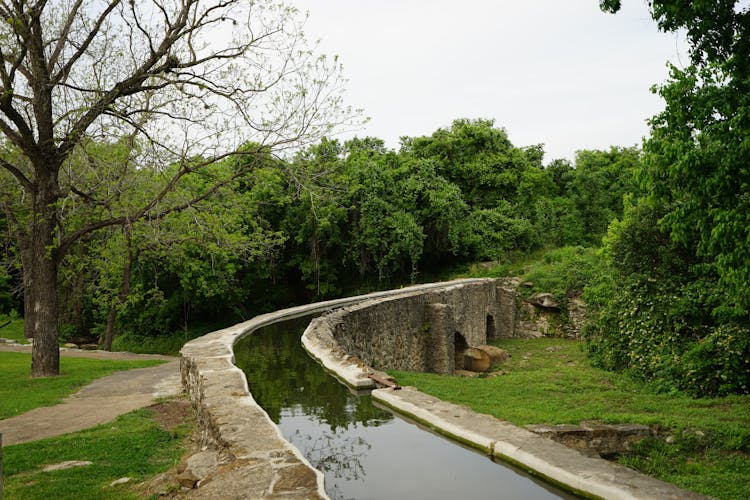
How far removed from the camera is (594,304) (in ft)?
57.5

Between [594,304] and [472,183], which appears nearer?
[594,304]

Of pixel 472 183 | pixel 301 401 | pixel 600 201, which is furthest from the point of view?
pixel 600 201

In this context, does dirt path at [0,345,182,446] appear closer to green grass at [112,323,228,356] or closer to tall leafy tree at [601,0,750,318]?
tall leafy tree at [601,0,750,318]

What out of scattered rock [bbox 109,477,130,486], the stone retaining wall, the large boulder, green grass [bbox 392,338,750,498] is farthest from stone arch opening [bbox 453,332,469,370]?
scattered rock [bbox 109,477,130,486]

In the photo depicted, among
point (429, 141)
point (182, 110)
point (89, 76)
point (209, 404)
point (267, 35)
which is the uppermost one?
point (429, 141)

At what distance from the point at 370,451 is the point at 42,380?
8.45 meters

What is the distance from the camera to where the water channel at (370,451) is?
421 cm

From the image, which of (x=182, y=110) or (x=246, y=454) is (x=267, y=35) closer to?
(x=182, y=110)

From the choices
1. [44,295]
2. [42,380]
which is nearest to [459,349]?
[42,380]

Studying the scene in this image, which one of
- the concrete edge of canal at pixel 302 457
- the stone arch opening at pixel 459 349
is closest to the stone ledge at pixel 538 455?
the concrete edge of canal at pixel 302 457

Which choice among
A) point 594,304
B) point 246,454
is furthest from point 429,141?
point 246,454

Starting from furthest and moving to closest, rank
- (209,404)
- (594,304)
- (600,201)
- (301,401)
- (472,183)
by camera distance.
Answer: (600,201) → (472,183) → (594,304) → (301,401) → (209,404)

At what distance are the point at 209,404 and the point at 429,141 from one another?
30.0 m

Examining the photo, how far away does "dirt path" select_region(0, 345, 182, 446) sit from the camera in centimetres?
738
